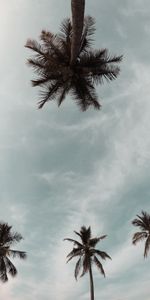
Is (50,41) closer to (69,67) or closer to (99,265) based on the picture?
(69,67)

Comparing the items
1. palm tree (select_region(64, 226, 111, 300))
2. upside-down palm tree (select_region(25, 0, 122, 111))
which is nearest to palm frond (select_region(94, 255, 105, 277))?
palm tree (select_region(64, 226, 111, 300))

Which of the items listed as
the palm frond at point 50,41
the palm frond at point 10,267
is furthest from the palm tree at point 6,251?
the palm frond at point 50,41

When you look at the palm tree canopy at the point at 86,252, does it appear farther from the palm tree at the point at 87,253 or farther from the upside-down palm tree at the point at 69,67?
the upside-down palm tree at the point at 69,67

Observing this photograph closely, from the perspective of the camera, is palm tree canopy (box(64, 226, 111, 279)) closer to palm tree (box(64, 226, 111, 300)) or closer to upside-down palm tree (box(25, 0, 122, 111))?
palm tree (box(64, 226, 111, 300))

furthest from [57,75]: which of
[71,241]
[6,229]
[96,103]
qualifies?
[71,241]

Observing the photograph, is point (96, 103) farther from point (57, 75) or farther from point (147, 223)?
point (147, 223)

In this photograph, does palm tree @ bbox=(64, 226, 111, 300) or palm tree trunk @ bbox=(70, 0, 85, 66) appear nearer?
palm tree trunk @ bbox=(70, 0, 85, 66)

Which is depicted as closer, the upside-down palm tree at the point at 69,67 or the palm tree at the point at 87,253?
the upside-down palm tree at the point at 69,67

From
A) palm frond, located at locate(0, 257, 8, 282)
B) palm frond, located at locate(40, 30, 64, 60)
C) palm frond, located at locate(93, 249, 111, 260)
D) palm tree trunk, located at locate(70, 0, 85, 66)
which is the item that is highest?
palm frond, located at locate(40, 30, 64, 60)

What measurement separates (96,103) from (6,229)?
22.4 metres

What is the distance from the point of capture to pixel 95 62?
20969mm

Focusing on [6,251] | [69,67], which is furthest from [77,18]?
[6,251]

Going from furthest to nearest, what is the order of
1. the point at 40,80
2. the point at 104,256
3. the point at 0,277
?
the point at 104,256, the point at 0,277, the point at 40,80

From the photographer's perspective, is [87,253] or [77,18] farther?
[87,253]
